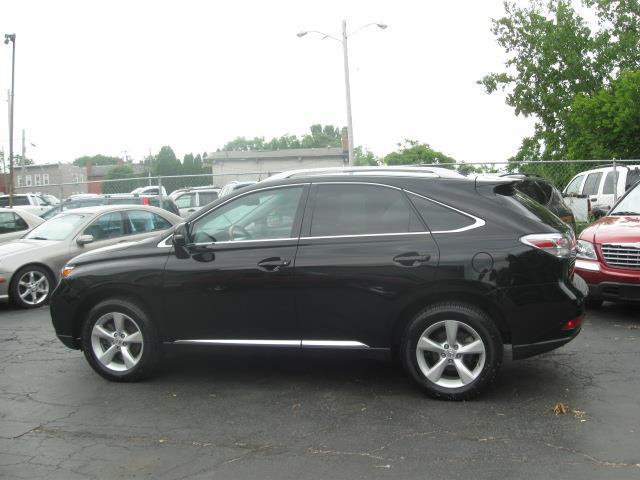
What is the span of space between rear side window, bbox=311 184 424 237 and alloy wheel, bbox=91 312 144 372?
1803mm

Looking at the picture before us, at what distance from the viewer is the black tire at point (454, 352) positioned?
16.6 ft

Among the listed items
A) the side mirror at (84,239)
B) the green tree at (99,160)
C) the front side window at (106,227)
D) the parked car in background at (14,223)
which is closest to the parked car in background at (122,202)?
the parked car in background at (14,223)

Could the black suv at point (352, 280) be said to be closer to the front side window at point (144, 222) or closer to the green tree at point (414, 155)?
the front side window at point (144, 222)

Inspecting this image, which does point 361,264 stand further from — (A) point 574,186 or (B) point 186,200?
(B) point 186,200

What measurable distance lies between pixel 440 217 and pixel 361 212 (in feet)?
2.05

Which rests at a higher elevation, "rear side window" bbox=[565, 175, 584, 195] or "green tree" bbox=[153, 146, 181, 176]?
"green tree" bbox=[153, 146, 181, 176]


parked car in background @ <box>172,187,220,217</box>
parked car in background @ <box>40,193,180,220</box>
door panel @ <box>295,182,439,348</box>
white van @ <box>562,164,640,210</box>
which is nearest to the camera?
door panel @ <box>295,182,439,348</box>

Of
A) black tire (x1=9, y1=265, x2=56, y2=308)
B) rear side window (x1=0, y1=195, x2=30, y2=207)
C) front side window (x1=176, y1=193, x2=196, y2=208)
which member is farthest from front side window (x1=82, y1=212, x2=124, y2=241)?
rear side window (x1=0, y1=195, x2=30, y2=207)

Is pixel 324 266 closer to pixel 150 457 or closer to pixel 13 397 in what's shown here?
pixel 150 457

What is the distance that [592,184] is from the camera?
53.0 ft

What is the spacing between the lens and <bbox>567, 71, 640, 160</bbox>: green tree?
26984 mm

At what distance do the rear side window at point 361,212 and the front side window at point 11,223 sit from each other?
8.87 meters

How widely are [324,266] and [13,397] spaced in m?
2.79

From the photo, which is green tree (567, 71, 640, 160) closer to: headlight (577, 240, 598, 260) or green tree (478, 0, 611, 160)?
green tree (478, 0, 611, 160)
